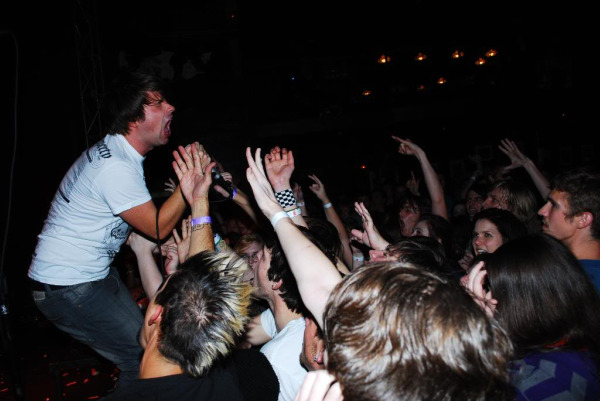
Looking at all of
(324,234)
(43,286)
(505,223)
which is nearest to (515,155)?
(505,223)

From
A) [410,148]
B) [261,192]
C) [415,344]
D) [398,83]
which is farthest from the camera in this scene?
[398,83]

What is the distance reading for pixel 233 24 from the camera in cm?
1016

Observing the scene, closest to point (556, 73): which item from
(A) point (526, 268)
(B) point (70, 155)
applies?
(B) point (70, 155)

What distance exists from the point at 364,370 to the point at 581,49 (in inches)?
717

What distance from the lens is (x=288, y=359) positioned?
1.92 m

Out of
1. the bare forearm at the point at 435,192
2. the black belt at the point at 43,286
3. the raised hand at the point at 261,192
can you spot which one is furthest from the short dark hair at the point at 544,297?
the bare forearm at the point at 435,192

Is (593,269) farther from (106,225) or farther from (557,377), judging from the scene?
(106,225)

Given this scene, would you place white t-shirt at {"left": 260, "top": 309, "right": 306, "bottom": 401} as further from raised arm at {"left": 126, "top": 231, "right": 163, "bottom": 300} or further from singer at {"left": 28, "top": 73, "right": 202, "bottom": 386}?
raised arm at {"left": 126, "top": 231, "right": 163, "bottom": 300}

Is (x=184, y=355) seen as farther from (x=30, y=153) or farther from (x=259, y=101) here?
(x=259, y=101)

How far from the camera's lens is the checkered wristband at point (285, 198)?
2.46m

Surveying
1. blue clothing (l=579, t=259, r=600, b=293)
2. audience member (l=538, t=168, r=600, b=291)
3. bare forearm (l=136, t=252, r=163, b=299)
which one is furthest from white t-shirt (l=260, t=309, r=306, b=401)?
audience member (l=538, t=168, r=600, b=291)

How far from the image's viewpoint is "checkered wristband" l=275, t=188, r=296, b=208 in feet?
8.06

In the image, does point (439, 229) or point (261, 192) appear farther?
point (439, 229)

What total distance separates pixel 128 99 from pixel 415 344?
2.05m
